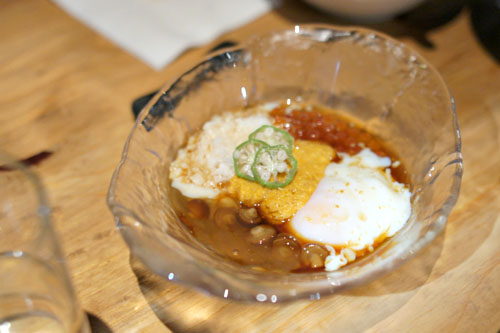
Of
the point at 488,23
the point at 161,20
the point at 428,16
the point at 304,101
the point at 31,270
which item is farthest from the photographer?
the point at 161,20

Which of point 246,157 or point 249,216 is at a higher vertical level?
point 246,157

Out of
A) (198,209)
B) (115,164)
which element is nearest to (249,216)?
(198,209)

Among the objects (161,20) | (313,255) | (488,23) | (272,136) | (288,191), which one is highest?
(488,23)

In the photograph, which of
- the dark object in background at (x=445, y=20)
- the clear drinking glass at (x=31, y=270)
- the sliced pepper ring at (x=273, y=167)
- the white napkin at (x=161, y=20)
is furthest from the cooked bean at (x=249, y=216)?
the white napkin at (x=161, y=20)

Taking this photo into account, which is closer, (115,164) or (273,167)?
(273,167)

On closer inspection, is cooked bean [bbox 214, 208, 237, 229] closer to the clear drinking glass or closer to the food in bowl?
the food in bowl

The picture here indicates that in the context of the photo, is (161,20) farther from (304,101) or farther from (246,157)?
(246,157)

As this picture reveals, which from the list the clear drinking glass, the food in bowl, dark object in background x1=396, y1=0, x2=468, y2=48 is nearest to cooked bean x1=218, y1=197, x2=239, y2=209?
the food in bowl
